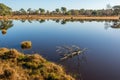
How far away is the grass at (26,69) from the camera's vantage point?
83.0ft

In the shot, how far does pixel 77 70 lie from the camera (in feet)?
105

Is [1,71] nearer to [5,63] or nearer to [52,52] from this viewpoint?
[5,63]

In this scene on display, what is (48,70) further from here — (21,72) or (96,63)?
(96,63)

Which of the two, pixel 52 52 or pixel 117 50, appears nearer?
pixel 52 52

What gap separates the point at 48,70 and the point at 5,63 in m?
6.21

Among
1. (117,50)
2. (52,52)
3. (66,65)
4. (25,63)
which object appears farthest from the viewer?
(117,50)

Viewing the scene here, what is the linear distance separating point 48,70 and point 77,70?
5.51 metres

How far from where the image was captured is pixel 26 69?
28.4 m

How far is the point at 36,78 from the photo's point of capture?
25.6 meters

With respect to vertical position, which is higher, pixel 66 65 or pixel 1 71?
pixel 1 71

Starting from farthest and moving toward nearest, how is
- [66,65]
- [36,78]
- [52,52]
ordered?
[52,52]
[66,65]
[36,78]

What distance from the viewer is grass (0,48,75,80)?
25312 mm

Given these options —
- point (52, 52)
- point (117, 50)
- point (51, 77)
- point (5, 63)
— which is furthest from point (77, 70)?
point (117, 50)

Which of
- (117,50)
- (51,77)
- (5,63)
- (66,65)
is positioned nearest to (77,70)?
(66,65)
